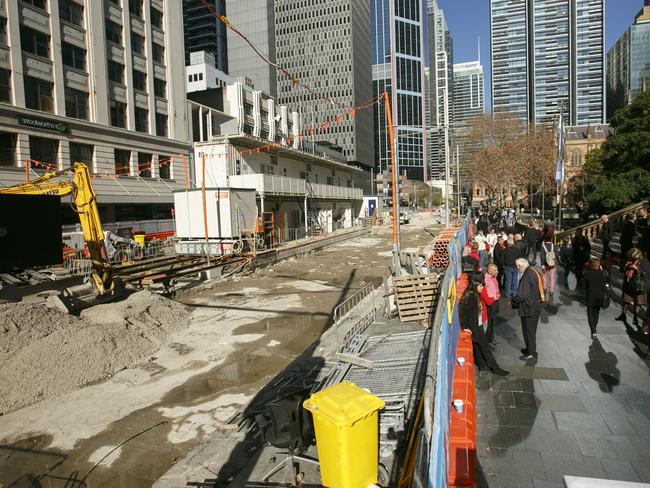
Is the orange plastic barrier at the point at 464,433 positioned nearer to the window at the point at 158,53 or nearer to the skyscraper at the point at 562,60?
the window at the point at 158,53

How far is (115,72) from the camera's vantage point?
32.7 m

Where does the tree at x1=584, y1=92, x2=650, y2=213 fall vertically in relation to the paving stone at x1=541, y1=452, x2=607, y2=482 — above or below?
above

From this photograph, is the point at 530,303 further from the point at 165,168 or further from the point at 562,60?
the point at 562,60

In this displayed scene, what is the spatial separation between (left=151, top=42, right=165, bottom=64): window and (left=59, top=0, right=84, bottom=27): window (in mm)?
6405

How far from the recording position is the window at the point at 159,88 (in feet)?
119

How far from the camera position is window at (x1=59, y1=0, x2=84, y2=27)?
28719 millimetres

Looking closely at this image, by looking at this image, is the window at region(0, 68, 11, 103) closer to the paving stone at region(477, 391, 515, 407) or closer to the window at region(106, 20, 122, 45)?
the window at region(106, 20, 122, 45)

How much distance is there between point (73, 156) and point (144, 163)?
239 inches

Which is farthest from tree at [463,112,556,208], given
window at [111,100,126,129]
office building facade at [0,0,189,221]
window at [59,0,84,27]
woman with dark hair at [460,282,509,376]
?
window at [59,0,84,27]

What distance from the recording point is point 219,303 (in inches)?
593

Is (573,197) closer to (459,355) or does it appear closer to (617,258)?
(617,258)

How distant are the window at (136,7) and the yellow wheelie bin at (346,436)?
38983 millimetres

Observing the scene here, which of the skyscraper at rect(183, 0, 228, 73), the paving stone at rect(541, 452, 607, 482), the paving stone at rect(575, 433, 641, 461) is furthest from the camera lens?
the skyscraper at rect(183, 0, 228, 73)

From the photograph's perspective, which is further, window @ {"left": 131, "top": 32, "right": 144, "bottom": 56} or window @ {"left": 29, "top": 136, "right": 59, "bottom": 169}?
window @ {"left": 131, "top": 32, "right": 144, "bottom": 56}
